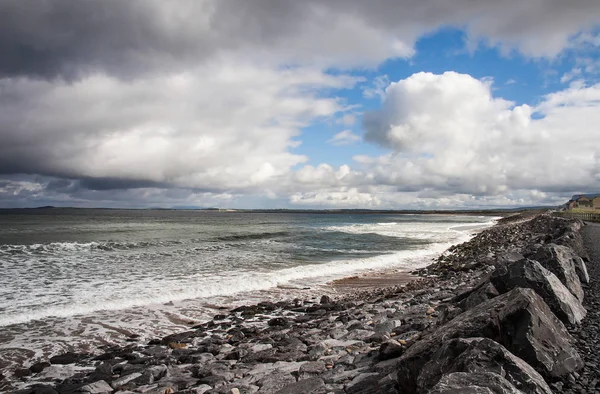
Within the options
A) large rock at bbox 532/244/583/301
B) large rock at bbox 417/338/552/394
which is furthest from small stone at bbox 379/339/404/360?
large rock at bbox 532/244/583/301

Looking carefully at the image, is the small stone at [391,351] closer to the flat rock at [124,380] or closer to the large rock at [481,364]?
the large rock at [481,364]

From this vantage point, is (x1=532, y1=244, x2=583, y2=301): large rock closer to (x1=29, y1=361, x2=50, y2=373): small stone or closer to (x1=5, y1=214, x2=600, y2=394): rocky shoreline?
(x1=5, y1=214, x2=600, y2=394): rocky shoreline

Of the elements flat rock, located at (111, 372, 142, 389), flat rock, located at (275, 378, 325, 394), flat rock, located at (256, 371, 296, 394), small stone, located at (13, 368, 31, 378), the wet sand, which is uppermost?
flat rock, located at (275, 378, 325, 394)

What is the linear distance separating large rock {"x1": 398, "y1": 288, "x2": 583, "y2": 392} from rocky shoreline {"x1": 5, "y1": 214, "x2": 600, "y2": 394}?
0.04 feet

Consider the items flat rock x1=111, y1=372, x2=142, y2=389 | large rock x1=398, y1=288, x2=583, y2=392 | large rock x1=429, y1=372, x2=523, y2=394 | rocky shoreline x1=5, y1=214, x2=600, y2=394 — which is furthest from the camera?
flat rock x1=111, y1=372, x2=142, y2=389

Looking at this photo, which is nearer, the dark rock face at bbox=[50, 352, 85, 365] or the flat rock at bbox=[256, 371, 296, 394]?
the flat rock at bbox=[256, 371, 296, 394]

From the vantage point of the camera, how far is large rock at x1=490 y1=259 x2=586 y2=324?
6.13 metres

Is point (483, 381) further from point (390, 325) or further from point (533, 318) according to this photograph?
point (390, 325)

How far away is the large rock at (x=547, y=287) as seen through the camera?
6133 millimetres

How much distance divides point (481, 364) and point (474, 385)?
517mm

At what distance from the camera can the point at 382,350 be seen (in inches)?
234

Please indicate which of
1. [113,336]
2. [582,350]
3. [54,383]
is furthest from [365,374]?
[113,336]

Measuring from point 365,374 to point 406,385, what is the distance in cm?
133

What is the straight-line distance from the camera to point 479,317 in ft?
15.3
